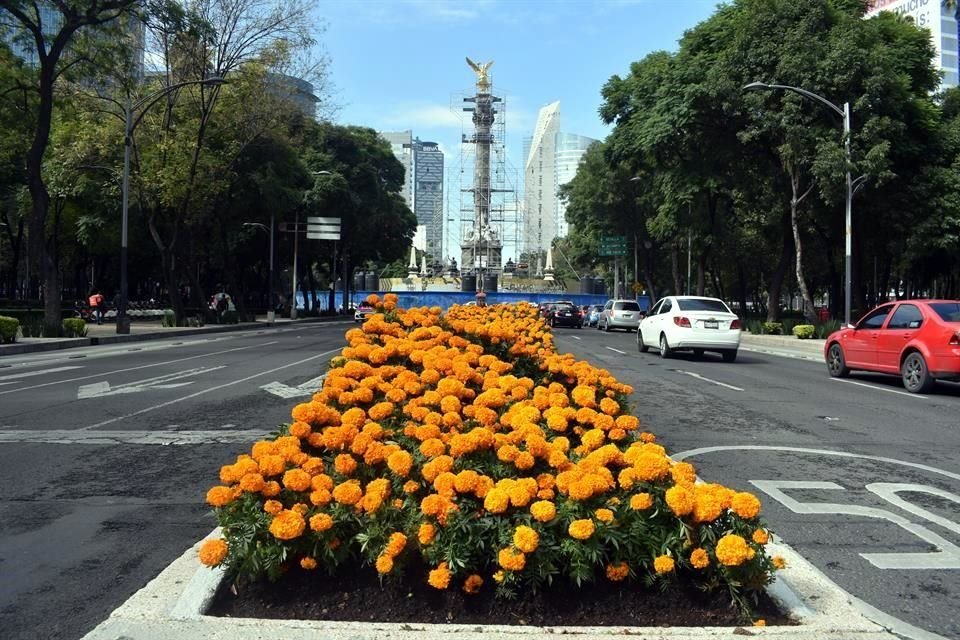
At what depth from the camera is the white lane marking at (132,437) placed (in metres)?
7.95

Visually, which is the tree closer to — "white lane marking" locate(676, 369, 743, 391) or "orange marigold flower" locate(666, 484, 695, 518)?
"white lane marking" locate(676, 369, 743, 391)

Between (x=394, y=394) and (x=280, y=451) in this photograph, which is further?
(x=394, y=394)

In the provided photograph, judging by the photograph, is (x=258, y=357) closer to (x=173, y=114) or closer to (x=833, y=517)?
(x=833, y=517)

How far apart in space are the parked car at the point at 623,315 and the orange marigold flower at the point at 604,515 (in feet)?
120

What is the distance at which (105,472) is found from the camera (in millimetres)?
6691

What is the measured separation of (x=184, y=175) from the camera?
32.4 metres

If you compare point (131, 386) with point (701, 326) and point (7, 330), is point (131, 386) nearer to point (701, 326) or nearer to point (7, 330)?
point (7, 330)

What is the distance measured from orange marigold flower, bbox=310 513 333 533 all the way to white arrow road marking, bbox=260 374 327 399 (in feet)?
26.8

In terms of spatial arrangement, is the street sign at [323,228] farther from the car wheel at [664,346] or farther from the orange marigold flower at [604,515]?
the orange marigold flower at [604,515]

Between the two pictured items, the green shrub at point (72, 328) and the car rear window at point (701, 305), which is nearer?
the car rear window at point (701, 305)

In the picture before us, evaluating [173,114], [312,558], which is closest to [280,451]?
[312,558]

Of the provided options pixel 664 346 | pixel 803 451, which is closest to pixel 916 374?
pixel 803 451

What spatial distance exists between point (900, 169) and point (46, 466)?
30837mm

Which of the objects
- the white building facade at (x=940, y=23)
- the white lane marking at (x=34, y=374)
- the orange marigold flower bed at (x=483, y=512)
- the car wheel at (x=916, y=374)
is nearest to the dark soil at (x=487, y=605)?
the orange marigold flower bed at (x=483, y=512)
